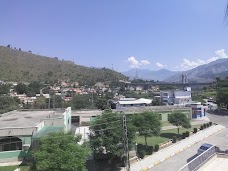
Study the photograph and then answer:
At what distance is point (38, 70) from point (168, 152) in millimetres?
125588

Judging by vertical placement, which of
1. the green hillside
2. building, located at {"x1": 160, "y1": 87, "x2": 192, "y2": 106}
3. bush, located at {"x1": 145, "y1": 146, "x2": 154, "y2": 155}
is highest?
the green hillside

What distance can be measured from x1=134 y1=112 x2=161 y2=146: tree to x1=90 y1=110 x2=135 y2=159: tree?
292 inches

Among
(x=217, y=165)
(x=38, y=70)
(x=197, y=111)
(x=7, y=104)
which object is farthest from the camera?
(x=38, y=70)

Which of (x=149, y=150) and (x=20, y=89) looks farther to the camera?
(x=20, y=89)

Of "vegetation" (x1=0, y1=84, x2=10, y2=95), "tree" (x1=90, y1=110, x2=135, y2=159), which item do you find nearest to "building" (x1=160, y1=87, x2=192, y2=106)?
"vegetation" (x1=0, y1=84, x2=10, y2=95)

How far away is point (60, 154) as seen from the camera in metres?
19.8

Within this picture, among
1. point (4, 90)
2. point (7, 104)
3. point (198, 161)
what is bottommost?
point (198, 161)

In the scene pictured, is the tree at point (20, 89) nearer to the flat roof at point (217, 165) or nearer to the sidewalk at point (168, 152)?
the sidewalk at point (168, 152)

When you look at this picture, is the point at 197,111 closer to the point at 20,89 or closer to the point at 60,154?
the point at 60,154

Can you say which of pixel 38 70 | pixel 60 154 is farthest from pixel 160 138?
pixel 38 70

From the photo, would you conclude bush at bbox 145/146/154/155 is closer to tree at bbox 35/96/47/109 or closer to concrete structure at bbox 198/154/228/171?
concrete structure at bbox 198/154/228/171

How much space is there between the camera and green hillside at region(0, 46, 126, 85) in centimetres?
13212

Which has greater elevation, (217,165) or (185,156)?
(217,165)

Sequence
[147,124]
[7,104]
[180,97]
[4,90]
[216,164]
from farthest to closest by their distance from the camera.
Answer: [4,90]
[180,97]
[7,104]
[147,124]
[216,164]
